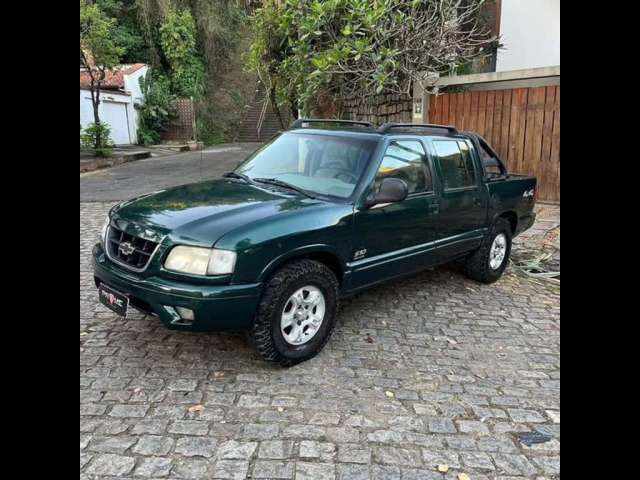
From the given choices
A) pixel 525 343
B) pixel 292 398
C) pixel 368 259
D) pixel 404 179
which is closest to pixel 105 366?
pixel 292 398

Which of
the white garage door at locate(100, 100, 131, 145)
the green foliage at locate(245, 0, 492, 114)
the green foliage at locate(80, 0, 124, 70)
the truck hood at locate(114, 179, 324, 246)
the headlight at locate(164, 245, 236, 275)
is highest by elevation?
the green foliage at locate(80, 0, 124, 70)

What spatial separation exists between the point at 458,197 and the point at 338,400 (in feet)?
8.14

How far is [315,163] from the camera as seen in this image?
432cm

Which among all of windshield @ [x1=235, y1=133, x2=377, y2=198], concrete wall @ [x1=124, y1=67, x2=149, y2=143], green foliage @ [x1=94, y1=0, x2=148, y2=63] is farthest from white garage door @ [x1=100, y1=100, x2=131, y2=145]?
windshield @ [x1=235, y1=133, x2=377, y2=198]

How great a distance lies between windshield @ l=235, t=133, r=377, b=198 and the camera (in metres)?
4.07

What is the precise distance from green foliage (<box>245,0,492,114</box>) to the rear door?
3842mm

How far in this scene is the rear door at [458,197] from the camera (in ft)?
15.5

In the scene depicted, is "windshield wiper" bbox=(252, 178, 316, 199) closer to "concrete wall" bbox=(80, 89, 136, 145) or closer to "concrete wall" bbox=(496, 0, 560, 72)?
"concrete wall" bbox=(496, 0, 560, 72)

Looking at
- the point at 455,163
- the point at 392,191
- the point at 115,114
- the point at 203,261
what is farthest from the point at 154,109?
the point at 203,261

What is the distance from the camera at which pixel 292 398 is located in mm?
3225

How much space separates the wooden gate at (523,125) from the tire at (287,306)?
6209mm

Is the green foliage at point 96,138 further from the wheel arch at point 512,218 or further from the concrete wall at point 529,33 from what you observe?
the wheel arch at point 512,218
